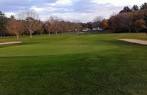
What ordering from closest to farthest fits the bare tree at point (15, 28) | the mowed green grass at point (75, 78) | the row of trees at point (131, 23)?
the mowed green grass at point (75, 78), the row of trees at point (131, 23), the bare tree at point (15, 28)

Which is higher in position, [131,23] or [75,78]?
[131,23]

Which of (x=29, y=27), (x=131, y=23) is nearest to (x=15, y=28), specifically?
(x=29, y=27)

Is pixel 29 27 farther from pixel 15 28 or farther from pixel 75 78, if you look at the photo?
pixel 75 78

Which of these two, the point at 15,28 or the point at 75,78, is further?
the point at 15,28

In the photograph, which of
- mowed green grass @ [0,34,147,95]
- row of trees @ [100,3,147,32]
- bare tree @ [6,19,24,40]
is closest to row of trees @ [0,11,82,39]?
bare tree @ [6,19,24,40]

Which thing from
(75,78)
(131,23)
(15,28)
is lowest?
(15,28)

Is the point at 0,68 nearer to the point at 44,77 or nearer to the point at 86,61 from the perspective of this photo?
the point at 44,77

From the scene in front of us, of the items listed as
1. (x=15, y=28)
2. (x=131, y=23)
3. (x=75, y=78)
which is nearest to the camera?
(x=75, y=78)

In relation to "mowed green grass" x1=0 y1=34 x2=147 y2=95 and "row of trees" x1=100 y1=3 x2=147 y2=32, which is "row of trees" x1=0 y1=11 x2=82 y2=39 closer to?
"row of trees" x1=100 y1=3 x2=147 y2=32

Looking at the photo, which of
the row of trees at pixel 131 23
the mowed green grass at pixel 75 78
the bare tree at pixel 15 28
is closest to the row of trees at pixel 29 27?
the bare tree at pixel 15 28

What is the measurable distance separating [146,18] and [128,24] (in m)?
5.61

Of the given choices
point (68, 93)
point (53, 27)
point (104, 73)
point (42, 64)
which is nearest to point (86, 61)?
point (42, 64)

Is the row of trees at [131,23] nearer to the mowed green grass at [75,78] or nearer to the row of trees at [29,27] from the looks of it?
the row of trees at [29,27]

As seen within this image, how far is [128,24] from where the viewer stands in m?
94.6
